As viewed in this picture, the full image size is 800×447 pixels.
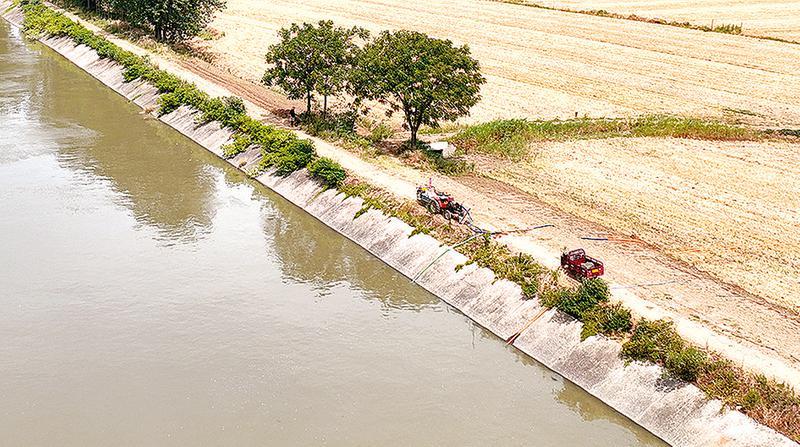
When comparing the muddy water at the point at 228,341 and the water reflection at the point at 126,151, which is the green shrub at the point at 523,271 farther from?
the water reflection at the point at 126,151

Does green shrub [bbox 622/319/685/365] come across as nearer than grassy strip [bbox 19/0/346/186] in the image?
Yes

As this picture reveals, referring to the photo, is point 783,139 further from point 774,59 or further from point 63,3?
point 63,3

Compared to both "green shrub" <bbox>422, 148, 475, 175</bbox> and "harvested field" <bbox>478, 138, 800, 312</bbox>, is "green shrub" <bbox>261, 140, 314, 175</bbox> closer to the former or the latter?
"green shrub" <bbox>422, 148, 475, 175</bbox>

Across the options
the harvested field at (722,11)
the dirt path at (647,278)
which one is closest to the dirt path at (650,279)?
the dirt path at (647,278)

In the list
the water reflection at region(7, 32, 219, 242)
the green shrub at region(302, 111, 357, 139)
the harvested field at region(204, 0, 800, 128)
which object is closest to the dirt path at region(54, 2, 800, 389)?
the green shrub at region(302, 111, 357, 139)

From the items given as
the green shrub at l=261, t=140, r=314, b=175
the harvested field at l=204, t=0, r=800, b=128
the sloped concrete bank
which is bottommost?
the sloped concrete bank
